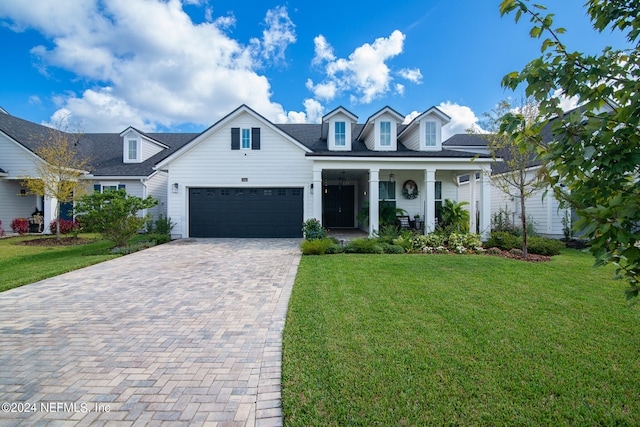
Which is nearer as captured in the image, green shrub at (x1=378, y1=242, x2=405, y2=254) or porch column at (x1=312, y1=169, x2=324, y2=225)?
green shrub at (x1=378, y1=242, x2=405, y2=254)

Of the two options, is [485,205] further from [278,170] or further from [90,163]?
[90,163]

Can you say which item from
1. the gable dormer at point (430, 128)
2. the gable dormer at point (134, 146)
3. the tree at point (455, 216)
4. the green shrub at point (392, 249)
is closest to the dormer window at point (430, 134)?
the gable dormer at point (430, 128)

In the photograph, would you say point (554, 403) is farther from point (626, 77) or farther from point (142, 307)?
point (142, 307)

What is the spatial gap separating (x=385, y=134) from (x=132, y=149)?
49.1 feet

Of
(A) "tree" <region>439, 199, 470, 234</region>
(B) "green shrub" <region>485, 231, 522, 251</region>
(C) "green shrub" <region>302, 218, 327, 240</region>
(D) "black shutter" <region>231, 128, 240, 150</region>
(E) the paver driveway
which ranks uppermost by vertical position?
(D) "black shutter" <region>231, 128, 240, 150</region>

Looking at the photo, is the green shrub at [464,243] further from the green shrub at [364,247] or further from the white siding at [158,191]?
the white siding at [158,191]

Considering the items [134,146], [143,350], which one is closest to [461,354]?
[143,350]

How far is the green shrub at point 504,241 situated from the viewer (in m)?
10.1

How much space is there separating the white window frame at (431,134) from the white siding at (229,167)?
5721 mm

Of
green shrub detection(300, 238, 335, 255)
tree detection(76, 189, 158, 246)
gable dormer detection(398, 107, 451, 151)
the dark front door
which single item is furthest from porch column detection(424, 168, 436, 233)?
tree detection(76, 189, 158, 246)

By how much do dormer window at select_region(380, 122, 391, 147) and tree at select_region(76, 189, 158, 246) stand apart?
34.6ft

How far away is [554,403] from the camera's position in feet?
7.96

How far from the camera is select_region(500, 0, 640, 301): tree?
60.1 inches

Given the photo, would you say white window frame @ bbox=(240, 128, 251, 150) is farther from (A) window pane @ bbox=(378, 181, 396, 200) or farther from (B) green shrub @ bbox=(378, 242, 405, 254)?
(B) green shrub @ bbox=(378, 242, 405, 254)
